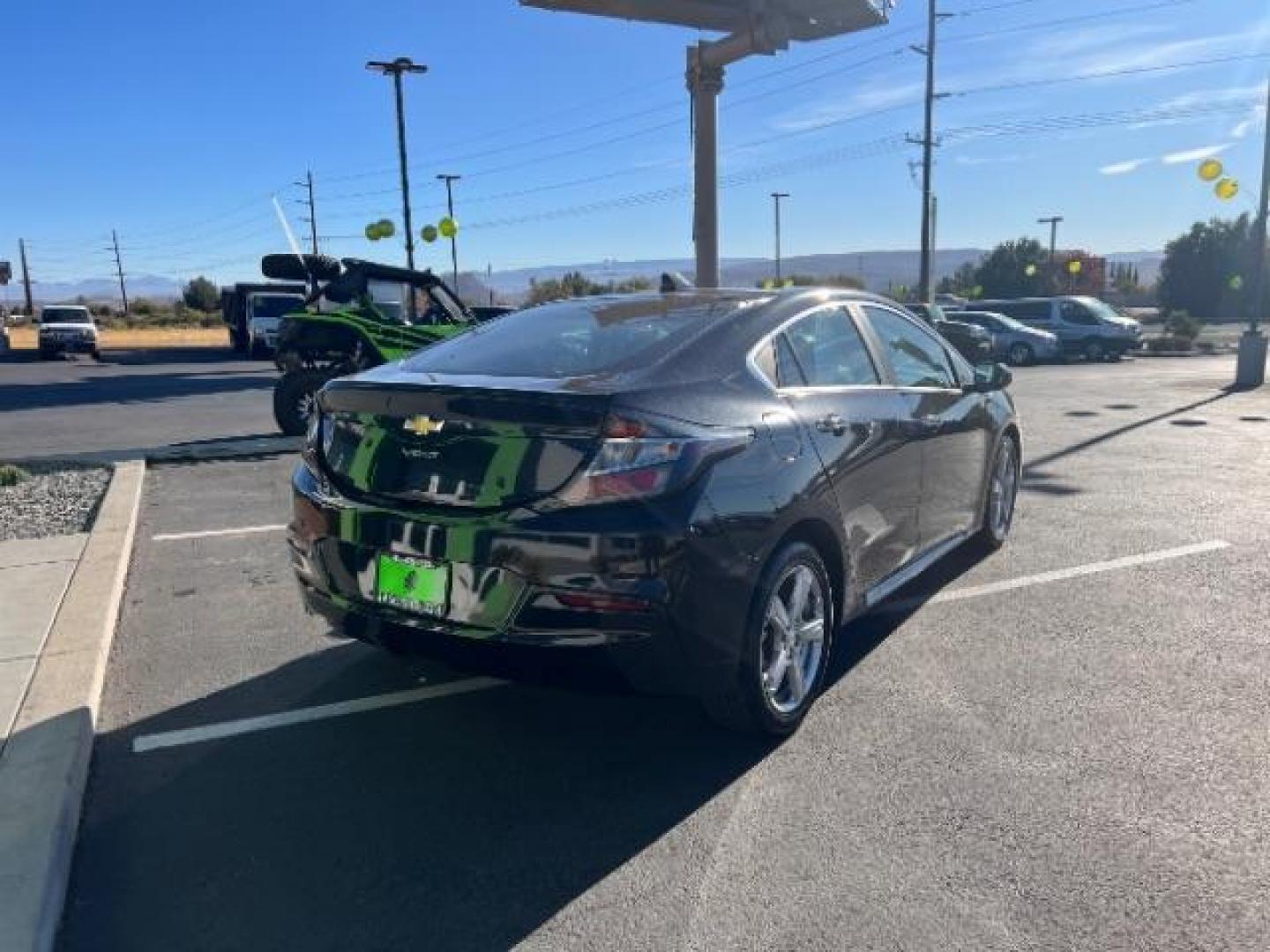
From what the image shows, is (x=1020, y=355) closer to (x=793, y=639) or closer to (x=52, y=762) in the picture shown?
(x=793, y=639)

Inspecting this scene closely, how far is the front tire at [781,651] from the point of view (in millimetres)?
3248

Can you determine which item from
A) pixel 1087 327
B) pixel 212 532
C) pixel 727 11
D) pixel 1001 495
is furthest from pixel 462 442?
pixel 1087 327

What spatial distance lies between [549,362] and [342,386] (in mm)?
742

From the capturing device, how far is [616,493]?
295 centimetres

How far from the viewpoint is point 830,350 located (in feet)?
13.5

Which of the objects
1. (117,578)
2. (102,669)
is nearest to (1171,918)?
(102,669)

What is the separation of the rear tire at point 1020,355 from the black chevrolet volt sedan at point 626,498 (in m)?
24.6

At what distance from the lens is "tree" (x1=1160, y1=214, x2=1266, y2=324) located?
52656 millimetres

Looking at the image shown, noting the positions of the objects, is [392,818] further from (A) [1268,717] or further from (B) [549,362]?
(A) [1268,717]

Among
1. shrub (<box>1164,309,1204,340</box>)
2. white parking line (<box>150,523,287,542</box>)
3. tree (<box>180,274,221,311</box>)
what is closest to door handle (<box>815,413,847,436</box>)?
white parking line (<box>150,523,287,542</box>)

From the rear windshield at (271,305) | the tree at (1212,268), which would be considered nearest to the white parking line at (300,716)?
the rear windshield at (271,305)

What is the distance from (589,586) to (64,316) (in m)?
36.5

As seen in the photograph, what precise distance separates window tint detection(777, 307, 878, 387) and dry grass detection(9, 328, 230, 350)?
141ft

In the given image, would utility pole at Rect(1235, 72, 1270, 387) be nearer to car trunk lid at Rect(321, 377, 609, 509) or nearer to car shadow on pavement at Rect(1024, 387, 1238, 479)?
car shadow on pavement at Rect(1024, 387, 1238, 479)
